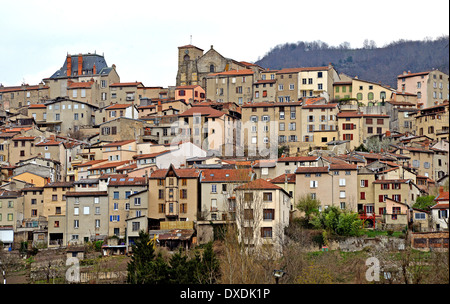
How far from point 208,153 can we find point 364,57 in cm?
10329

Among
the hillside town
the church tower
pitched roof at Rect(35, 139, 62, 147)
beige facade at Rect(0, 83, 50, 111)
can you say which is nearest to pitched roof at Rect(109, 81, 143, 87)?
the hillside town

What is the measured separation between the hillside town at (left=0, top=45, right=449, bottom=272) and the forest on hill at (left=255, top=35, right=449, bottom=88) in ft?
189

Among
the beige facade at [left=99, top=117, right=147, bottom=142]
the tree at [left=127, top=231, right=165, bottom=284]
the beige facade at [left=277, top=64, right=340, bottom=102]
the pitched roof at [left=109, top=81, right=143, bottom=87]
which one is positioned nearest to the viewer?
the tree at [left=127, top=231, right=165, bottom=284]

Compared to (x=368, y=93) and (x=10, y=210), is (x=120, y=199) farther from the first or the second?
(x=368, y=93)

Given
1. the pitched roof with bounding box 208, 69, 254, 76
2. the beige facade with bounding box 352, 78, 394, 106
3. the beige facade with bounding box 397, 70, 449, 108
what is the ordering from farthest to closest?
the beige facade with bounding box 397, 70, 449, 108 < the pitched roof with bounding box 208, 69, 254, 76 < the beige facade with bounding box 352, 78, 394, 106

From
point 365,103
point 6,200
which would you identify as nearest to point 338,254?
point 6,200

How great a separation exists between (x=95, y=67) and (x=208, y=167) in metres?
43.5

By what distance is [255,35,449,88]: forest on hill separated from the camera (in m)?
148

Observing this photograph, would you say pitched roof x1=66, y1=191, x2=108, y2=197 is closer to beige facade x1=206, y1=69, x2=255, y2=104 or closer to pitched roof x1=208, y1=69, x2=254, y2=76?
beige facade x1=206, y1=69, x2=255, y2=104

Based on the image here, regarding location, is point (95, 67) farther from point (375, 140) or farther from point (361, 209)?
point (361, 209)

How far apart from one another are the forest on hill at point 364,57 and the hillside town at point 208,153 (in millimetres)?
57587

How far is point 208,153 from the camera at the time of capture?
233ft

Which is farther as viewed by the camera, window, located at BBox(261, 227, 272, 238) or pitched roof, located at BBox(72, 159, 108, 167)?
pitched roof, located at BBox(72, 159, 108, 167)

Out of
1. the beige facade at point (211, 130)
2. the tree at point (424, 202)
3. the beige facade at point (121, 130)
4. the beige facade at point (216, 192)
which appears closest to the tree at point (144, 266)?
the beige facade at point (216, 192)
